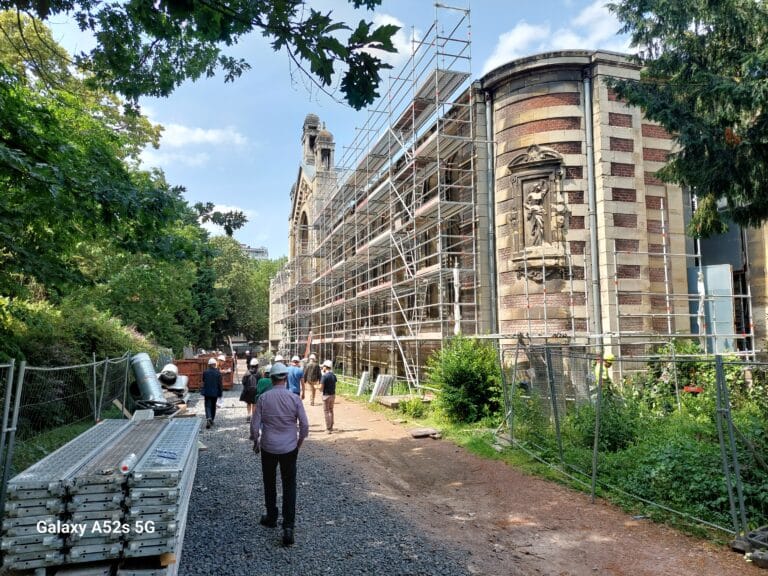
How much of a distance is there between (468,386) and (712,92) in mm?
8185

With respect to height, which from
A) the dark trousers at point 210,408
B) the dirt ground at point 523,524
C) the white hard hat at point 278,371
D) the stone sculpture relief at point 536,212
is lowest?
the dirt ground at point 523,524

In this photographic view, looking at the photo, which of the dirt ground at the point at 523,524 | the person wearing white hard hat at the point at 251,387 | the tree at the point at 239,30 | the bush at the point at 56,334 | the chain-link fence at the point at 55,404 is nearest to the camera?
the tree at the point at 239,30

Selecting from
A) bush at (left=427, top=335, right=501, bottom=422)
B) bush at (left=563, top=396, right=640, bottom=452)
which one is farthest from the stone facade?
bush at (left=563, top=396, right=640, bottom=452)

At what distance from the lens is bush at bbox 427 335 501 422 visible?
12750mm

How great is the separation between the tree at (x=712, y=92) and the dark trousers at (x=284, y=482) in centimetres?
989

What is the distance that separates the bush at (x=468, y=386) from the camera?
12750 mm

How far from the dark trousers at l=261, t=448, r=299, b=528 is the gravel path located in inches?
10.2

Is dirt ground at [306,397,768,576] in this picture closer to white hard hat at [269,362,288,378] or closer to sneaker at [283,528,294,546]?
sneaker at [283,528,294,546]

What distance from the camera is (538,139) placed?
50.1 feet

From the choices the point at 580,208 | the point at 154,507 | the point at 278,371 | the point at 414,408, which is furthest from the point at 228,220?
the point at 580,208

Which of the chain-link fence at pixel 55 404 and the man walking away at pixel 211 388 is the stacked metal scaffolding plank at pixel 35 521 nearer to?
the chain-link fence at pixel 55 404

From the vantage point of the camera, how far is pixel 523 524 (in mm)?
6340

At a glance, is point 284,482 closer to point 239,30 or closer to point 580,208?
point 239,30

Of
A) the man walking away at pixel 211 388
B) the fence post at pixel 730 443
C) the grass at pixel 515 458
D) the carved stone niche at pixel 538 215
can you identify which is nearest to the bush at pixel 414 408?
the grass at pixel 515 458
